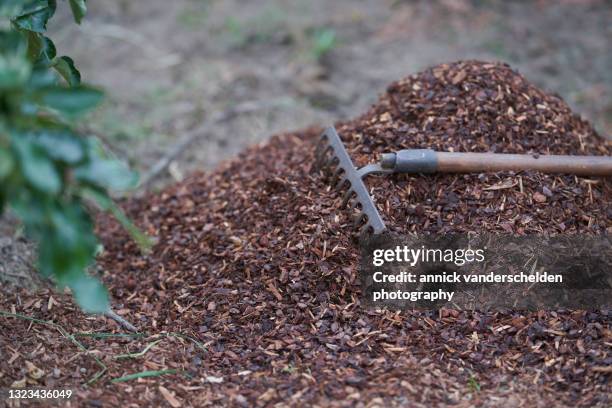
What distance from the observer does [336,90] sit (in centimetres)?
520

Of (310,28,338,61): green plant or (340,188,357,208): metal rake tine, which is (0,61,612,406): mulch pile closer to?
(340,188,357,208): metal rake tine

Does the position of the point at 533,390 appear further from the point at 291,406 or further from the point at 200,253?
the point at 200,253

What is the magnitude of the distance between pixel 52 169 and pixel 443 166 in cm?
170

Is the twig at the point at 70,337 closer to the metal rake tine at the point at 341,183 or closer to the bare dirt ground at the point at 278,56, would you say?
the metal rake tine at the point at 341,183

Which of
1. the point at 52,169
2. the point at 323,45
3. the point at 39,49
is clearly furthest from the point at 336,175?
the point at 323,45

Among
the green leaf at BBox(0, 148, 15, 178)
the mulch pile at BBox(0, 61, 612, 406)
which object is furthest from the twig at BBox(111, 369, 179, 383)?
the green leaf at BBox(0, 148, 15, 178)

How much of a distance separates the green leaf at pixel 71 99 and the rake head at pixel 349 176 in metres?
1.32

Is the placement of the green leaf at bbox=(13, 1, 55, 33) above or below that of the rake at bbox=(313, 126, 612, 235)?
above

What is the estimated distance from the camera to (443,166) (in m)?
2.86

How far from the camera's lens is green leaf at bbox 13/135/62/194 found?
5.32 ft

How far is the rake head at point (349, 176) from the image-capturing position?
2766 mm

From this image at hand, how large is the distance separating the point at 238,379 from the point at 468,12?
481cm

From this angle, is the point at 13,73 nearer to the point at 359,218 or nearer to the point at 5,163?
the point at 5,163

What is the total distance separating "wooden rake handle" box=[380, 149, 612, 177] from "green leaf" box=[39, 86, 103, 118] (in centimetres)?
141
